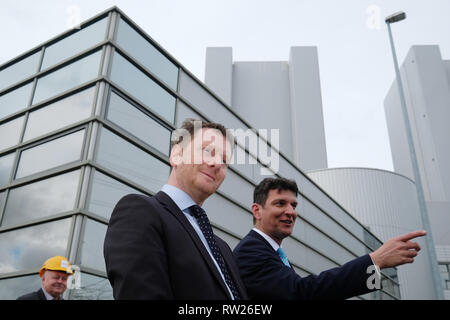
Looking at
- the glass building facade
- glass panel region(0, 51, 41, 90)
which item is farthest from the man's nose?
glass panel region(0, 51, 41, 90)

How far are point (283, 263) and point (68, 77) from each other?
721cm

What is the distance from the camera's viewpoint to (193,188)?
1.77 meters

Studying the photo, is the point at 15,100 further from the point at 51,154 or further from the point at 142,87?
the point at 142,87

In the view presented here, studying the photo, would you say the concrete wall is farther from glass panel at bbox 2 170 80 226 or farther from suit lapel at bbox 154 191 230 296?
suit lapel at bbox 154 191 230 296

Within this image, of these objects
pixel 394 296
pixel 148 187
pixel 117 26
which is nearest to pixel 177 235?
pixel 148 187

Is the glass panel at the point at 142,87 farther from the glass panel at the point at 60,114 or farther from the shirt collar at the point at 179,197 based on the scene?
the shirt collar at the point at 179,197

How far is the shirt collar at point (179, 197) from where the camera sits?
5.57ft

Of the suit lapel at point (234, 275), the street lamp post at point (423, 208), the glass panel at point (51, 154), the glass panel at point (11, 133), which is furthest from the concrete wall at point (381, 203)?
the suit lapel at point (234, 275)

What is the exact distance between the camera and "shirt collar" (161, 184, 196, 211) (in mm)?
1699

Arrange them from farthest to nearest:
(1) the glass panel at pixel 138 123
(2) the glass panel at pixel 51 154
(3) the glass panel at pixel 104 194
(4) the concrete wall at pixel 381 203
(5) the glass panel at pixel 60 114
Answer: (4) the concrete wall at pixel 381 203, (1) the glass panel at pixel 138 123, (5) the glass panel at pixel 60 114, (2) the glass panel at pixel 51 154, (3) the glass panel at pixel 104 194

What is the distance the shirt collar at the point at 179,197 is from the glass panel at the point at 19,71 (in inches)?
338

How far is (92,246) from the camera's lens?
6.27 meters

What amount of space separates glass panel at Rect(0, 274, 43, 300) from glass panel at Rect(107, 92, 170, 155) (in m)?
3.01

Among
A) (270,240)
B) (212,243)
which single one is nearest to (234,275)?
(212,243)
